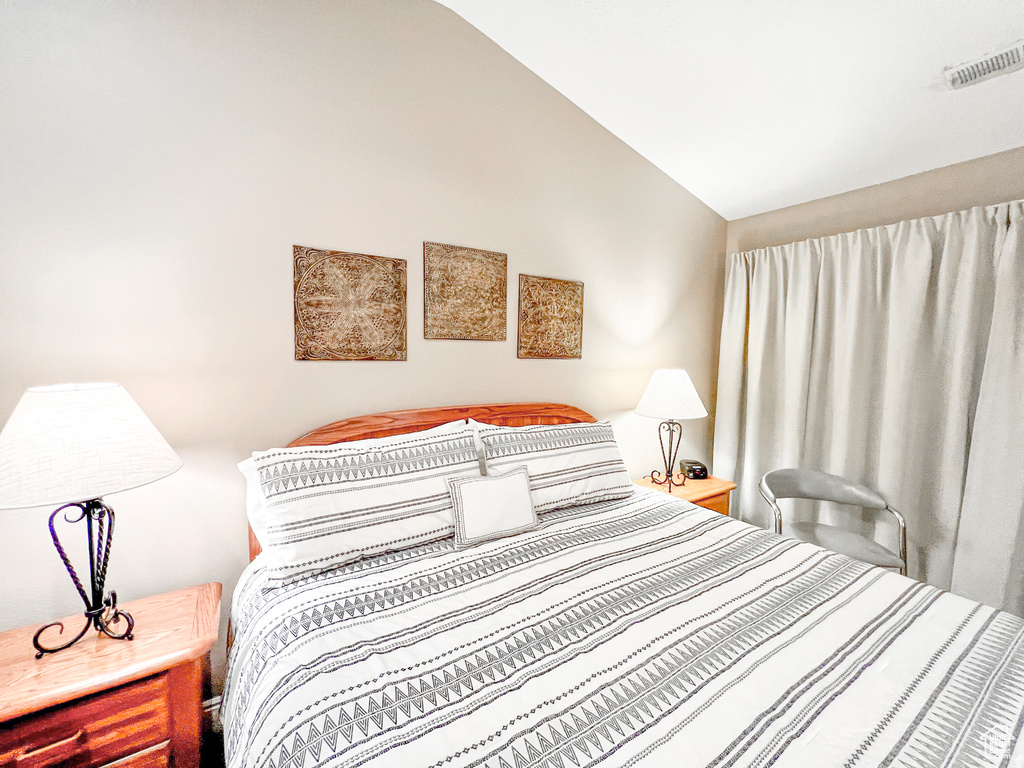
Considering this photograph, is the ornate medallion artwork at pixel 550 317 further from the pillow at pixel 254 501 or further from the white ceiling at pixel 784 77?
the pillow at pixel 254 501

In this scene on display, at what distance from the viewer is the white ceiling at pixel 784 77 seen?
1579mm

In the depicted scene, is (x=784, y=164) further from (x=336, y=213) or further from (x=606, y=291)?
(x=336, y=213)

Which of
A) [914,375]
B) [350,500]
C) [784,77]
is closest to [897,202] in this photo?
[914,375]

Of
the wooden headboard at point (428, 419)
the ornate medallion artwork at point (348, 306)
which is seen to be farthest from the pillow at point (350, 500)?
the ornate medallion artwork at point (348, 306)

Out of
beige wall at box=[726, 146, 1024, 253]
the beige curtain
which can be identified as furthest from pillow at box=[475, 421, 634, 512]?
beige wall at box=[726, 146, 1024, 253]

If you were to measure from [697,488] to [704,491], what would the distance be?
61 millimetres

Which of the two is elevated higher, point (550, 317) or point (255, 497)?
point (550, 317)

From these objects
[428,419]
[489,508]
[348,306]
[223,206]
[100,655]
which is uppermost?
[223,206]

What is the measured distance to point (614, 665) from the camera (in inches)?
38.2

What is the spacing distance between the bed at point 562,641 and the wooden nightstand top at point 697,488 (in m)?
0.63

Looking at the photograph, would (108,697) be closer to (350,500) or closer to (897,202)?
(350,500)

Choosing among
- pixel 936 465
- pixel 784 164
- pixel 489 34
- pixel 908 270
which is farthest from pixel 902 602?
pixel 489 34

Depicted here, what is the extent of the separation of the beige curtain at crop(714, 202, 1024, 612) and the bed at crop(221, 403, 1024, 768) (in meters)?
1.10

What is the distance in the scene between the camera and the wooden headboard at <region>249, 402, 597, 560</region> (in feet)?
5.66
